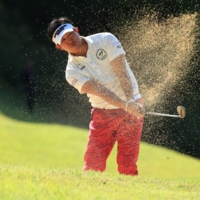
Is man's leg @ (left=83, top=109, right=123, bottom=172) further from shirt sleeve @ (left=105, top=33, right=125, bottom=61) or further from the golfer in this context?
shirt sleeve @ (left=105, top=33, right=125, bottom=61)

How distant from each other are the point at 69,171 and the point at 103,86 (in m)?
0.89

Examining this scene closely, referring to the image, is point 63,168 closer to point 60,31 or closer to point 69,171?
point 69,171

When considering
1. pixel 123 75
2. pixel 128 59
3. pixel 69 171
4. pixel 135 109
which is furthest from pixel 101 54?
pixel 128 59

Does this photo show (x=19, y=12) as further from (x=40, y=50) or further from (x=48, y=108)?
(x=48, y=108)

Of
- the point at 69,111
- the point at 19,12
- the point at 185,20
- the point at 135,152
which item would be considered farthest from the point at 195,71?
the point at 135,152

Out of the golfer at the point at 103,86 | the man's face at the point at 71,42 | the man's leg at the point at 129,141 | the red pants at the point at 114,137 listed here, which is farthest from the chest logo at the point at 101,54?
the man's leg at the point at 129,141

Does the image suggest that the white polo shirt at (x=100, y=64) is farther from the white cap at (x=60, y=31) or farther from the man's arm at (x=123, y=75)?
the white cap at (x=60, y=31)

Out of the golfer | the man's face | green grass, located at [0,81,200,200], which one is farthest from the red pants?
the man's face

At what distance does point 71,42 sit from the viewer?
5.09 m

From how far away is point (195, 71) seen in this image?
9.38m

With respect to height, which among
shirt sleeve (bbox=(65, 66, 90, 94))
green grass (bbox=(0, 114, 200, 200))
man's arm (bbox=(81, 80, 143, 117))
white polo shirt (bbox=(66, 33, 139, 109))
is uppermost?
white polo shirt (bbox=(66, 33, 139, 109))

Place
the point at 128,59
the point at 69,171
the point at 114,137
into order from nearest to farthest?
the point at 69,171 < the point at 114,137 < the point at 128,59

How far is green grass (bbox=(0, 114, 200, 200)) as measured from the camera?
3.54m

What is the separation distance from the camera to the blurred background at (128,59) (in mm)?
8523
